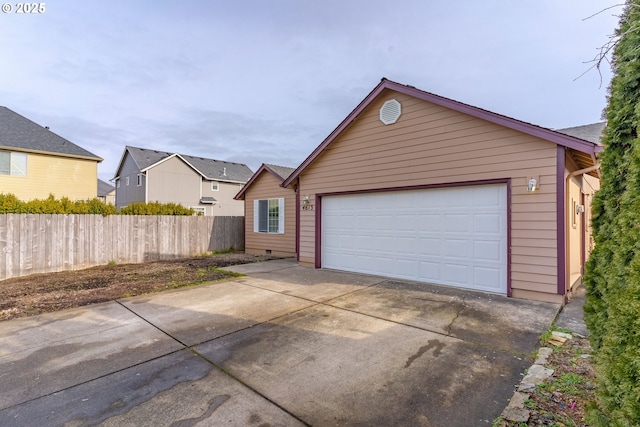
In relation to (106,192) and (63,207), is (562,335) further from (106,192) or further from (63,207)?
(106,192)

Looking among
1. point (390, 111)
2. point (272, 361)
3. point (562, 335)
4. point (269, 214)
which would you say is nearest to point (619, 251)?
point (562, 335)

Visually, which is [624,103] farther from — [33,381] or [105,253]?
[105,253]

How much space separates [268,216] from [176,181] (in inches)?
541

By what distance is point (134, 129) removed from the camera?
24.6 metres

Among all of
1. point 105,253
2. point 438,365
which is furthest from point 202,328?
point 105,253

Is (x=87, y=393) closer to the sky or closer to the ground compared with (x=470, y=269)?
closer to the ground

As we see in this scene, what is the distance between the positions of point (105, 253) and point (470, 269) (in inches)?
449

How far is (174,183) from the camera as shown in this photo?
22.9m

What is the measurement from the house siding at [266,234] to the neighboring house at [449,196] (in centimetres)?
254

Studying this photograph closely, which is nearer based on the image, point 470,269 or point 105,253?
point 470,269

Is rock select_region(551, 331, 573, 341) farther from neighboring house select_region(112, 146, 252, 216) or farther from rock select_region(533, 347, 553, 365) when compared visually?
neighboring house select_region(112, 146, 252, 216)

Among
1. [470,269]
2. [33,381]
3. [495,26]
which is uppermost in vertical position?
[495,26]

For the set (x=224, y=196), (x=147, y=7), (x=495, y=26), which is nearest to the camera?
(x=495, y=26)

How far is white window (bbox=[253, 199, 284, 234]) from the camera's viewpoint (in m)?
12.4
